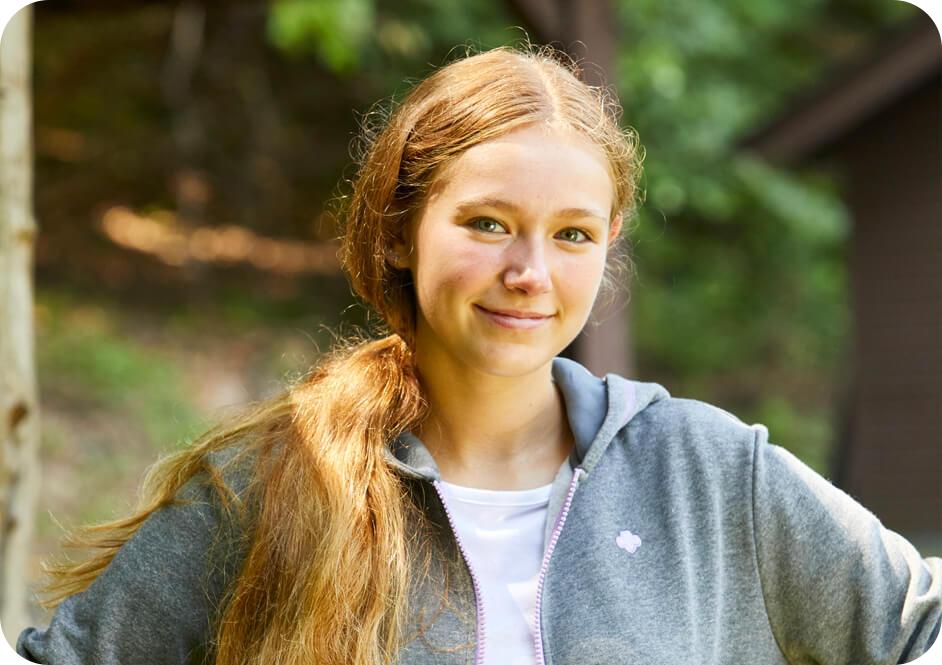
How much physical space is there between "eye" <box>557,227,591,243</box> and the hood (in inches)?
10.1

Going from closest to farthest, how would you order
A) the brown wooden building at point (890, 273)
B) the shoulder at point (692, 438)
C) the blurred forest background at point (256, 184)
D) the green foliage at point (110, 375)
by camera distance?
the shoulder at point (692, 438) < the green foliage at point (110, 375) < the blurred forest background at point (256, 184) < the brown wooden building at point (890, 273)

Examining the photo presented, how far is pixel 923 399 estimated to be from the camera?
838cm

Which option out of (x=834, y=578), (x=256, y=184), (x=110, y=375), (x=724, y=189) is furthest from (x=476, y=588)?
(x=256, y=184)

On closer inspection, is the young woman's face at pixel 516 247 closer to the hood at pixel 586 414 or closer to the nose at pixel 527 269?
the nose at pixel 527 269

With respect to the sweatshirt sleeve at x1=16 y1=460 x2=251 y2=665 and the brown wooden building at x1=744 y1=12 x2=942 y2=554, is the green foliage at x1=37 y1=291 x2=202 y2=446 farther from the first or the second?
the sweatshirt sleeve at x1=16 y1=460 x2=251 y2=665

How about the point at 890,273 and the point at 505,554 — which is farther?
the point at 890,273

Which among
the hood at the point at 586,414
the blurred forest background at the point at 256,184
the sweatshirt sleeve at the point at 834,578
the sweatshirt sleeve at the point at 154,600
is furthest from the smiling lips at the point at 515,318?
the blurred forest background at the point at 256,184

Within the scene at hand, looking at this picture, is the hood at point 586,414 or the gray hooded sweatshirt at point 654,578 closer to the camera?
the gray hooded sweatshirt at point 654,578

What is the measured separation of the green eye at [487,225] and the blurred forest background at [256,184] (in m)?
4.79

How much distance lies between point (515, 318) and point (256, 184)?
8.44 meters

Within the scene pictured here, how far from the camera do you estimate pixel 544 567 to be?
156 cm

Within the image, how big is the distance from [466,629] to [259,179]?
8.48 metres

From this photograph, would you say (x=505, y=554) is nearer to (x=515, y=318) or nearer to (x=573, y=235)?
(x=515, y=318)

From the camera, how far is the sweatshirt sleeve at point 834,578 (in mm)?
1550
